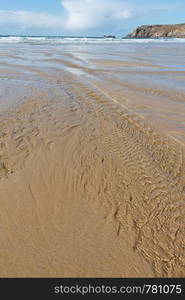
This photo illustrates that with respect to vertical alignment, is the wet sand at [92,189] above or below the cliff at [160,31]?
below

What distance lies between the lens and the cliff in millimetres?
80762

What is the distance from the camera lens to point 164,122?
14.2 ft

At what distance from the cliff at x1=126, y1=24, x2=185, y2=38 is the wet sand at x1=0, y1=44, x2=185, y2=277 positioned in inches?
3358

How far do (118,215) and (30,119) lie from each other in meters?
2.93

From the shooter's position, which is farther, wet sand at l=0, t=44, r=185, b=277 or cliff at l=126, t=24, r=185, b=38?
cliff at l=126, t=24, r=185, b=38

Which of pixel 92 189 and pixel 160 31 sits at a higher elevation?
pixel 160 31

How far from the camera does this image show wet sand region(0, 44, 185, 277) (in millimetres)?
1869

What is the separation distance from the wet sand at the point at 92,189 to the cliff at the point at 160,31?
85303 millimetres

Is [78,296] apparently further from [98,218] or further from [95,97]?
[95,97]

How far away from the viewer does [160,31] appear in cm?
8988

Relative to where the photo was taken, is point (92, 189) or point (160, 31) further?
point (160, 31)

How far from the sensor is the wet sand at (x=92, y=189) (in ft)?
6.13

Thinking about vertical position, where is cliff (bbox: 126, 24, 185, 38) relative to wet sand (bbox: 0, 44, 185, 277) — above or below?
above

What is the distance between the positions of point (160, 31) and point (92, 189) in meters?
104
